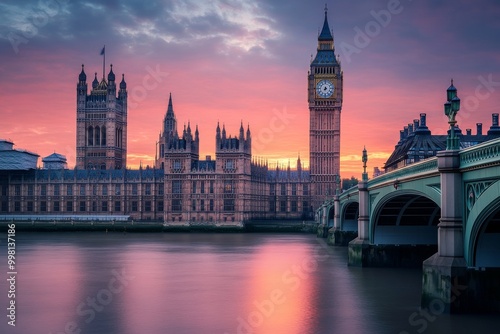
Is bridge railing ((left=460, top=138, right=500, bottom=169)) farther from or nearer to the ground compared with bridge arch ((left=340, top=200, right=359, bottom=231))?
farther from the ground

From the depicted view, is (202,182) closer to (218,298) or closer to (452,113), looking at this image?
(218,298)

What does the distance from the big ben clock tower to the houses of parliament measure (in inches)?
7.8

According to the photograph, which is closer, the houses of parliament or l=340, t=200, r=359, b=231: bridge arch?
l=340, t=200, r=359, b=231: bridge arch

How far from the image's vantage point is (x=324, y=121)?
144500 mm

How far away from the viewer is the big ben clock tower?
141 metres

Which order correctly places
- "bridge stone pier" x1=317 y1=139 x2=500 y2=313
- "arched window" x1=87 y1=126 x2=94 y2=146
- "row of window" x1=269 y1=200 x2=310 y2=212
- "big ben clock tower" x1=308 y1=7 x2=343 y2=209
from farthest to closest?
"arched window" x1=87 y1=126 x2=94 y2=146 → "big ben clock tower" x1=308 y1=7 x2=343 y2=209 → "row of window" x1=269 y1=200 x2=310 y2=212 → "bridge stone pier" x1=317 y1=139 x2=500 y2=313

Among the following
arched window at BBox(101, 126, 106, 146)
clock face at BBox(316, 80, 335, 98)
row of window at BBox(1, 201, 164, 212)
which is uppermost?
clock face at BBox(316, 80, 335, 98)

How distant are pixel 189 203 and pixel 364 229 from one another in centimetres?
8221

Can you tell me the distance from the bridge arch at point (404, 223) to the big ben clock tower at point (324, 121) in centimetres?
8999

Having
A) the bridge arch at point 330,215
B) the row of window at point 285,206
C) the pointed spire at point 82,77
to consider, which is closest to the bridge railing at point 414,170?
the bridge arch at point 330,215

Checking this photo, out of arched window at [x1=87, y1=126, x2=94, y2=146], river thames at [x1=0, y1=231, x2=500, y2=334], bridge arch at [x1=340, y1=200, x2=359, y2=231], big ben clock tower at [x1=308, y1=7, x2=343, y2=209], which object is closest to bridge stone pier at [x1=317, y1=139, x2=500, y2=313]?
river thames at [x1=0, y1=231, x2=500, y2=334]

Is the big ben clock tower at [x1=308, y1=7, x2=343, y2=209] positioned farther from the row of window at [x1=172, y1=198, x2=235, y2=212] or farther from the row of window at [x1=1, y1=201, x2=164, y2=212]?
the row of window at [x1=1, y1=201, x2=164, y2=212]

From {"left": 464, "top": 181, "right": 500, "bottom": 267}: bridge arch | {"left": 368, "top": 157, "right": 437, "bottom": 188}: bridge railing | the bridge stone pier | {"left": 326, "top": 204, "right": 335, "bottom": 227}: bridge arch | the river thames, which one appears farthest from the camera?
{"left": 326, "top": 204, "right": 335, "bottom": 227}: bridge arch

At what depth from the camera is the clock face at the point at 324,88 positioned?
14525 centimetres
